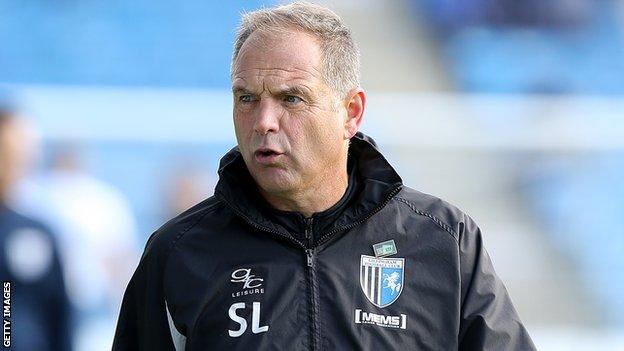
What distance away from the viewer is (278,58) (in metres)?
2.35

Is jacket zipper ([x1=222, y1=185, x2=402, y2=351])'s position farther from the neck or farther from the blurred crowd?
the blurred crowd

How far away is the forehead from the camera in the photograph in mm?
2338

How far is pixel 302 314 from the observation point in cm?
230

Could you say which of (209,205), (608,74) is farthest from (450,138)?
(209,205)

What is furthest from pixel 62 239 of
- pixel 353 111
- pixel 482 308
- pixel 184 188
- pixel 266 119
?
pixel 482 308

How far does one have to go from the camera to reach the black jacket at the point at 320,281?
7.57 ft

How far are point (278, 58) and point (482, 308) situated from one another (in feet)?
2.12

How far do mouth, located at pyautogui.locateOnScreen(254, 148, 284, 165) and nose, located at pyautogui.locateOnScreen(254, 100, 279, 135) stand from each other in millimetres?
39

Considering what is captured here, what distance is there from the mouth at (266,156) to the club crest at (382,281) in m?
0.28

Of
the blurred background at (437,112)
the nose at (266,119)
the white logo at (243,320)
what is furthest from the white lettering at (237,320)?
the blurred background at (437,112)

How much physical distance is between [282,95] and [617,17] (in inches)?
219

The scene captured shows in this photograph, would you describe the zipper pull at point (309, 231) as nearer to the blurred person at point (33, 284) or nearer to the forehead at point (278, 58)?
the forehead at point (278, 58)

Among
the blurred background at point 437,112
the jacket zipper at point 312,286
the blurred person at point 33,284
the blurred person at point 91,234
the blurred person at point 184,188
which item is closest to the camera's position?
the jacket zipper at point 312,286

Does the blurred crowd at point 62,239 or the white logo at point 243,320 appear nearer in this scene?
the white logo at point 243,320
